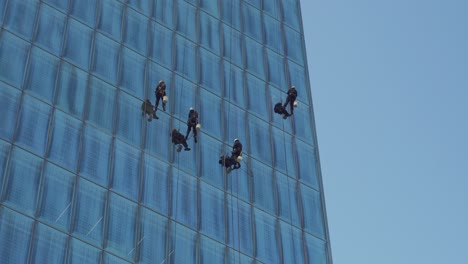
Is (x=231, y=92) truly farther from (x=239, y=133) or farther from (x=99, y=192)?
(x=99, y=192)

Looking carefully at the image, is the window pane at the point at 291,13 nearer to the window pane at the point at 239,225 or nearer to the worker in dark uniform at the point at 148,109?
the window pane at the point at 239,225

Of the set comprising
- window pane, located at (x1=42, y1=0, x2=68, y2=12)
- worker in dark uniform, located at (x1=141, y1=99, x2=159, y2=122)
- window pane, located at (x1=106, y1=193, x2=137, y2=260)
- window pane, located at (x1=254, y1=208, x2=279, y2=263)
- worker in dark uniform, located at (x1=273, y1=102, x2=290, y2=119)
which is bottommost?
window pane, located at (x1=106, y1=193, x2=137, y2=260)

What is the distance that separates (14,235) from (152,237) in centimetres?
765

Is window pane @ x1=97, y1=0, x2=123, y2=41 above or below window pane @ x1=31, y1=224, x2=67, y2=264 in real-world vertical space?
above

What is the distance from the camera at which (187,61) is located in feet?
191

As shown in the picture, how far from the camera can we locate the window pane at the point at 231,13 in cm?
6350

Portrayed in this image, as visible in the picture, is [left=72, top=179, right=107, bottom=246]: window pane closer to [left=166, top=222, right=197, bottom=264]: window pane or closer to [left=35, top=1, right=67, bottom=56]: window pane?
[left=166, top=222, right=197, bottom=264]: window pane

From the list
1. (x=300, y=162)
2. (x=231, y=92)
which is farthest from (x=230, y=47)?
(x=300, y=162)

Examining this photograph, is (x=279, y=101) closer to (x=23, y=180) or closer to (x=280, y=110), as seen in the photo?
(x=280, y=110)

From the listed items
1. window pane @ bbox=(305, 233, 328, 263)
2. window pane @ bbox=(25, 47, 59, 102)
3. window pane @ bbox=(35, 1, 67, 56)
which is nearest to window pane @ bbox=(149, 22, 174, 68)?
window pane @ bbox=(35, 1, 67, 56)

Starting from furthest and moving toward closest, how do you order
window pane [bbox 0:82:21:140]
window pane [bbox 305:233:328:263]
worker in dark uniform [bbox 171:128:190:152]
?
window pane [bbox 305:233:328:263] < worker in dark uniform [bbox 171:128:190:152] < window pane [bbox 0:82:21:140]

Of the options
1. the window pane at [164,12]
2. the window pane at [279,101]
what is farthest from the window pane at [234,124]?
the window pane at [164,12]

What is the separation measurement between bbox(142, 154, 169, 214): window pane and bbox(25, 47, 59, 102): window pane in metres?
5.97

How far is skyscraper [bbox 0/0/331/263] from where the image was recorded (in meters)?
45.3
